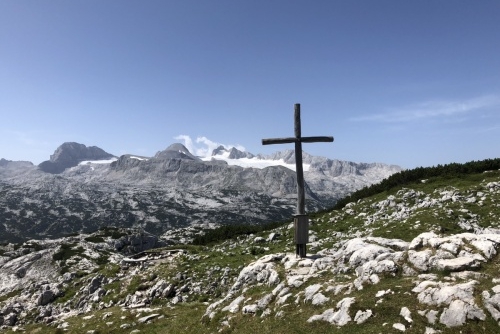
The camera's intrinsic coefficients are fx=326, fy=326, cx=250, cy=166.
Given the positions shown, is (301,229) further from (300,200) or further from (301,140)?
(301,140)

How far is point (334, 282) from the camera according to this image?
19047 millimetres

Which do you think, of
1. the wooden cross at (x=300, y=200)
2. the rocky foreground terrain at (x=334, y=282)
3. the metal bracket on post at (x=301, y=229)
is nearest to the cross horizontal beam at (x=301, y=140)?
the wooden cross at (x=300, y=200)

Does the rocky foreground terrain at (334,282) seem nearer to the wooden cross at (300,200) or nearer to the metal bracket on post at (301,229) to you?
the metal bracket on post at (301,229)

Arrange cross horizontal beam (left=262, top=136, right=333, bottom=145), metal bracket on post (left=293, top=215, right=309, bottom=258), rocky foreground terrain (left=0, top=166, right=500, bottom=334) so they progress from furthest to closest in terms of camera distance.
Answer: cross horizontal beam (left=262, top=136, right=333, bottom=145)
metal bracket on post (left=293, top=215, right=309, bottom=258)
rocky foreground terrain (left=0, top=166, right=500, bottom=334)

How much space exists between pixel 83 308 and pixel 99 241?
66.8 metres

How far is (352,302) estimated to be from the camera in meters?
15.5

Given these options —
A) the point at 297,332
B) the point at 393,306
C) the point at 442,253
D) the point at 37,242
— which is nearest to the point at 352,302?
the point at 393,306

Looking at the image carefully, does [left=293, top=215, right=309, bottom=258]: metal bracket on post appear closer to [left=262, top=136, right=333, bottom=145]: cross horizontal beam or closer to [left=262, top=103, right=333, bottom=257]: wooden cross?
[left=262, top=103, right=333, bottom=257]: wooden cross

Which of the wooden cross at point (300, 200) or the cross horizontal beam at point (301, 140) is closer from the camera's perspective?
the wooden cross at point (300, 200)

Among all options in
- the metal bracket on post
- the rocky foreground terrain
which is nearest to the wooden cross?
the metal bracket on post

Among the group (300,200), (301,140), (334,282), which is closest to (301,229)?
(300,200)

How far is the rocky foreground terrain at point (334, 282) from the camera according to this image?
14.1 meters

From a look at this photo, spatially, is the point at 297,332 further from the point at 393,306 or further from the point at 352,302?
the point at 393,306

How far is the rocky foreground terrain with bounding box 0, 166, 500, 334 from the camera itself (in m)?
14.1
